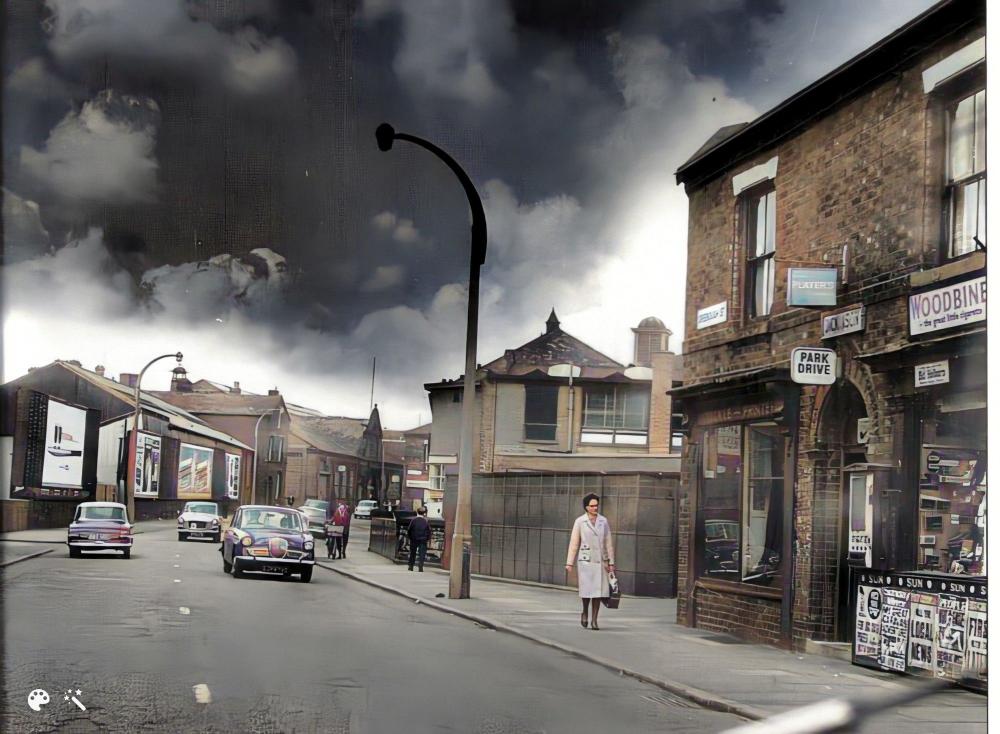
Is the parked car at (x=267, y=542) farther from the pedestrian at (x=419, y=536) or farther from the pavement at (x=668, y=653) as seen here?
the pedestrian at (x=419, y=536)

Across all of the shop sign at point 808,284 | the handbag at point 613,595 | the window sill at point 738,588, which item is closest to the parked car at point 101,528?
the handbag at point 613,595

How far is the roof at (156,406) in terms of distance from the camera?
4.49 meters

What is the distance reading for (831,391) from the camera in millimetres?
6980

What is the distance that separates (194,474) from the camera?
4684 millimetres

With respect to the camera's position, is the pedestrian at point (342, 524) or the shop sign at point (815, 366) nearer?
the pedestrian at point (342, 524)

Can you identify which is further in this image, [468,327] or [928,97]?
[928,97]

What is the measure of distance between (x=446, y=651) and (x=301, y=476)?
1018 mm

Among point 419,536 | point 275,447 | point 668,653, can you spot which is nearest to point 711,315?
point 668,653

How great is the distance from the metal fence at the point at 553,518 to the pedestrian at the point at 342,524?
41 cm

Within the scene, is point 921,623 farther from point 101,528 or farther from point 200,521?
point 101,528

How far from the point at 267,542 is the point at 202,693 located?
588 millimetres

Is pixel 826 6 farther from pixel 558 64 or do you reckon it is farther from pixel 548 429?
pixel 548 429

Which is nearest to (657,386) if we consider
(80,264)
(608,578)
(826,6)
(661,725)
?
(608,578)

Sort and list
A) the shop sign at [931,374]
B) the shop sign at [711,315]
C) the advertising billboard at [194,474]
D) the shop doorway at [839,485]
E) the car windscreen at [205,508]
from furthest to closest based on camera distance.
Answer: the shop sign at [931,374] → the shop doorway at [839,485] → the shop sign at [711,315] → the car windscreen at [205,508] → the advertising billboard at [194,474]
